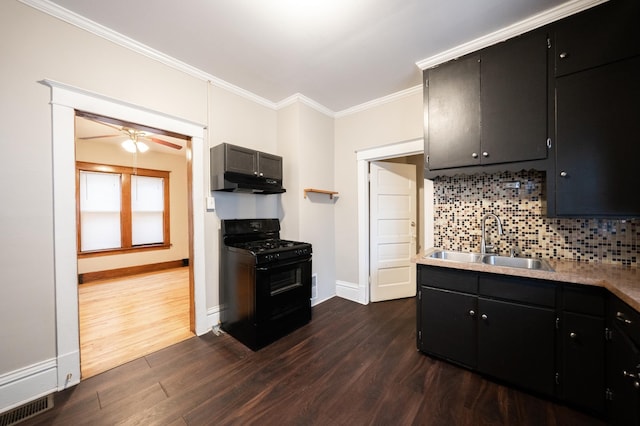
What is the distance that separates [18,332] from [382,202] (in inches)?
145

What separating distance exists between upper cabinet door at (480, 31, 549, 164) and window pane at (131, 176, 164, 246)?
644 cm

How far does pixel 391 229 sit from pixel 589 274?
2.12 meters

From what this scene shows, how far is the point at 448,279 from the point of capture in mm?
1974

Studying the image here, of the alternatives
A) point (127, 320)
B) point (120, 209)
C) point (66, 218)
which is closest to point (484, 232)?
point (66, 218)

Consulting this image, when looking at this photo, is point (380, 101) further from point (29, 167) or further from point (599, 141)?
point (29, 167)

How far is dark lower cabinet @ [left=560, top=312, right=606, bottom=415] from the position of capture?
144 cm

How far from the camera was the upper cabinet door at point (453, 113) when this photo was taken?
2.05 metres

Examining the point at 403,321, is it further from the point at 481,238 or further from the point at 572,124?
the point at 572,124

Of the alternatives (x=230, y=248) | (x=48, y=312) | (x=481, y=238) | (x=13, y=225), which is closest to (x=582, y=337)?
(x=481, y=238)

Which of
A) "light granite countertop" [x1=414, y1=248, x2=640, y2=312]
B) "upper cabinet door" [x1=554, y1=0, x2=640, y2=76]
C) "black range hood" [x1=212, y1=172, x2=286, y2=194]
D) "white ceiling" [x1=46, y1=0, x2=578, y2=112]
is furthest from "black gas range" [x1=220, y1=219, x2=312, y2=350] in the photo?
"upper cabinet door" [x1=554, y1=0, x2=640, y2=76]

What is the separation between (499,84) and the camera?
6.36 ft

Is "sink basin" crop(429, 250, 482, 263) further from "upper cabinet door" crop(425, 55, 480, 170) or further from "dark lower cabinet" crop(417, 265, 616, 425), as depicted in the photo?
"upper cabinet door" crop(425, 55, 480, 170)

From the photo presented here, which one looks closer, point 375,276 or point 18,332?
point 18,332

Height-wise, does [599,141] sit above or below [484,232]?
above
